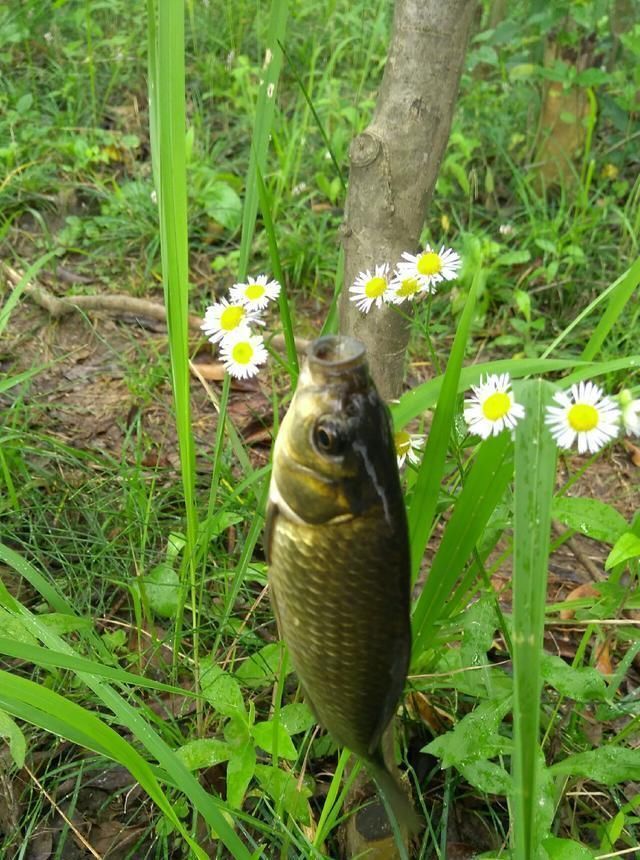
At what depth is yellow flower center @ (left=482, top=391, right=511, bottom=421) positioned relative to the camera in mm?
1011

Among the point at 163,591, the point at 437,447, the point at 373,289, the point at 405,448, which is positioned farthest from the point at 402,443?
the point at 163,591

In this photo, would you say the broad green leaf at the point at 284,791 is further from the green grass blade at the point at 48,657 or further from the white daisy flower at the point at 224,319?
the white daisy flower at the point at 224,319

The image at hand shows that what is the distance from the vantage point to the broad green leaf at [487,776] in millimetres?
1240

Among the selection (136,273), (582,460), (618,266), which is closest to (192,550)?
(582,460)

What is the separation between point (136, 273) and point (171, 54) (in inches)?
78.5

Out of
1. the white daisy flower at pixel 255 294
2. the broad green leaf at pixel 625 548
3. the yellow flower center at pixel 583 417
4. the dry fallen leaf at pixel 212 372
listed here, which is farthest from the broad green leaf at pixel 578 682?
the dry fallen leaf at pixel 212 372

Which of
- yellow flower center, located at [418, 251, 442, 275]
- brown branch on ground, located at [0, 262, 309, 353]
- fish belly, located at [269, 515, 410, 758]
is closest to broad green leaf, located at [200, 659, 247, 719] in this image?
fish belly, located at [269, 515, 410, 758]

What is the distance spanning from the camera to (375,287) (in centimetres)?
130

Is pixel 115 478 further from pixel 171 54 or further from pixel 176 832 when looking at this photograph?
pixel 171 54

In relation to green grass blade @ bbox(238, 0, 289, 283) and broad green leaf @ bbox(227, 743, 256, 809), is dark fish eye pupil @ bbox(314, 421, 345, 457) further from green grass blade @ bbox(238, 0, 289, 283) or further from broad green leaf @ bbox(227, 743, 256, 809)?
broad green leaf @ bbox(227, 743, 256, 809)

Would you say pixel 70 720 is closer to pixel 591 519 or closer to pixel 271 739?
pixel 271 739

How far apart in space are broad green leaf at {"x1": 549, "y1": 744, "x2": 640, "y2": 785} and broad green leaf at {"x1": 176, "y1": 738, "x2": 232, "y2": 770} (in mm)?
539

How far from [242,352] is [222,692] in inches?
24.1

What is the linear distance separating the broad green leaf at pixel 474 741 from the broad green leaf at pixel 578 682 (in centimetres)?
8
